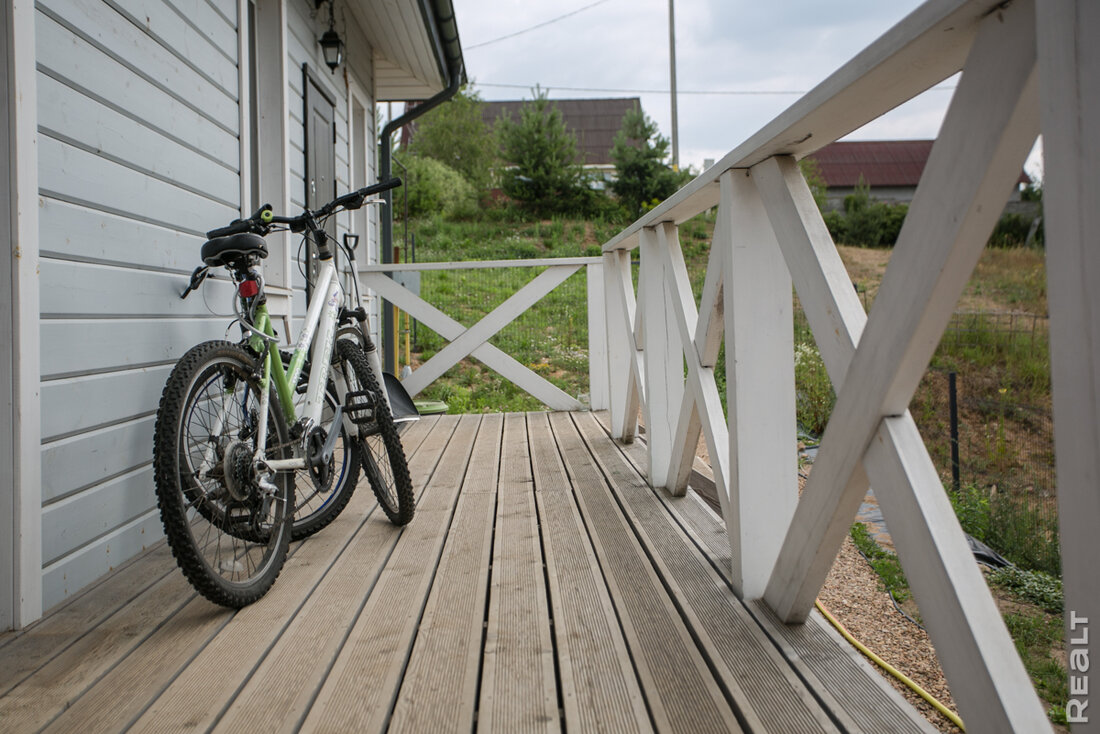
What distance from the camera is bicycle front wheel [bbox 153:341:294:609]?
1.46 metres

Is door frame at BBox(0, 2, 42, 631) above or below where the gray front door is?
below

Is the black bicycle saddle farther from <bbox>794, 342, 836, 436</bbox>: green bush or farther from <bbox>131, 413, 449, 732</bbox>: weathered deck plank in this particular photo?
<bbox>794, 342, 836, 436</bbox>: green bush

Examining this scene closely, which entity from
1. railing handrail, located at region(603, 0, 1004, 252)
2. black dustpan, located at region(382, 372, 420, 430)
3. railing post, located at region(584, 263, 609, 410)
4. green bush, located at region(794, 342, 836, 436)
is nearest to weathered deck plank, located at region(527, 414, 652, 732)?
railing handrail, located at region(603, 0, 1004, 252)

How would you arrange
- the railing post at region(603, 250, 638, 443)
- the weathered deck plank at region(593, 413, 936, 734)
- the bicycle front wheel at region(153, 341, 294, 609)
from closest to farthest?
the weathered deck plank at region(593, 413, 936, 734)
the bicycle front wheel at region(153, 341, 294, 609)
the railing post at region(603, 250, 638, 443)

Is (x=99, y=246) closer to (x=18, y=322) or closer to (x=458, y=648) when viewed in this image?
(x=18, y=322)

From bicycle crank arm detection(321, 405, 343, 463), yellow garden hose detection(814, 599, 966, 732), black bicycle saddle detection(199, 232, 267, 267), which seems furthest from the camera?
bicycle crank arm detection(321, 405, 343, 463)

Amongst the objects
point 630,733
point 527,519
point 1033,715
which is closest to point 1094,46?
point 1033,715

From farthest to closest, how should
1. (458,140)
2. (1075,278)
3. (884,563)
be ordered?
(458,140) → (884,563) → (1075,278)

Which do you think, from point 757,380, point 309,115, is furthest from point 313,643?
point 309,115

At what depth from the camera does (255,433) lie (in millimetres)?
1775

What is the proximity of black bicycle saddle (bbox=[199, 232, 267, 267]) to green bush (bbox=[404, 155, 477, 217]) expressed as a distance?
47.9 feet

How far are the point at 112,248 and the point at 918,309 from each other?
1838mm

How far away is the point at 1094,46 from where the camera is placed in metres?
0.61

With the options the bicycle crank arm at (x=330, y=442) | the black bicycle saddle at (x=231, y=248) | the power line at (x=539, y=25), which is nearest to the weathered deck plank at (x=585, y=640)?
the bicycle crank arm at (x=330, y=442)
